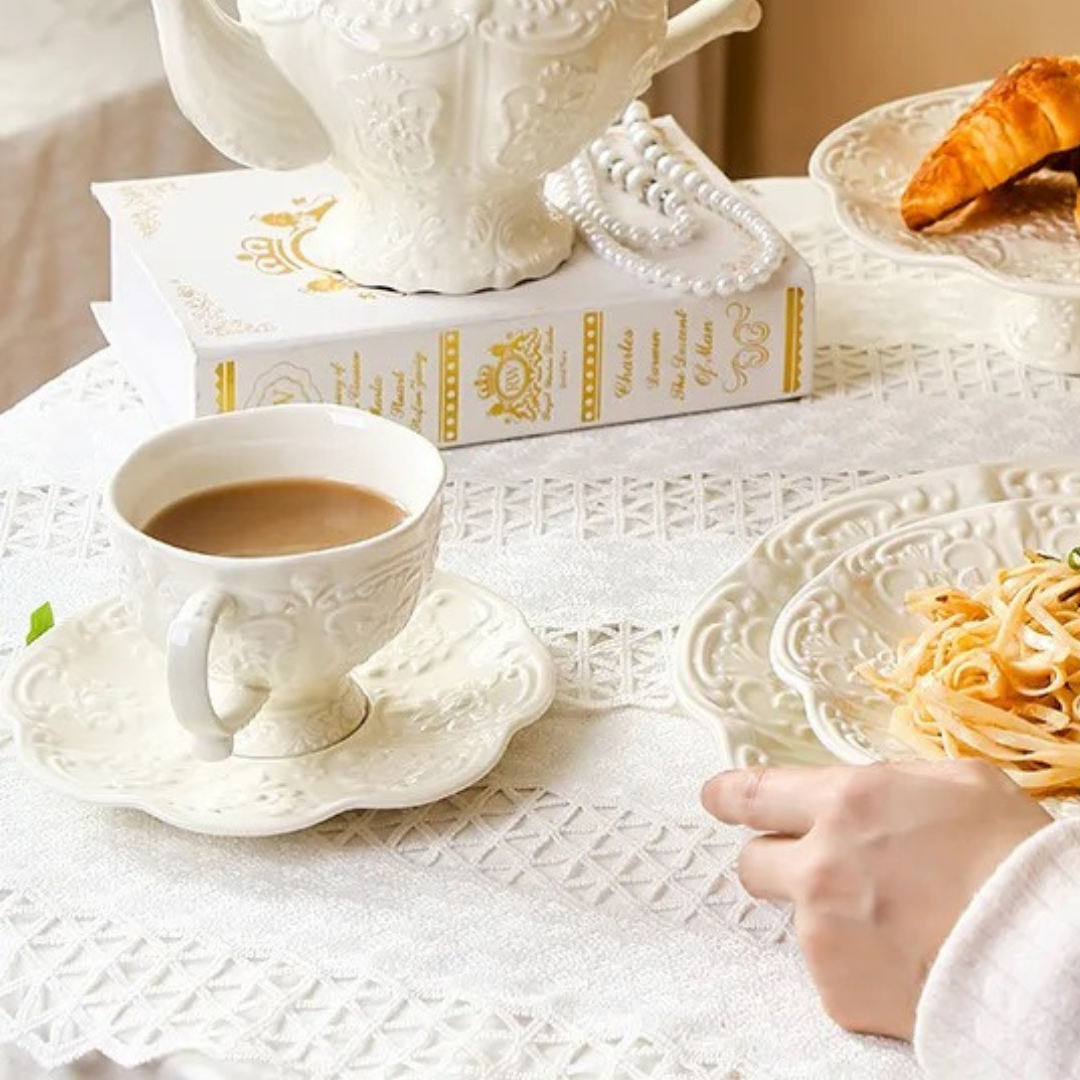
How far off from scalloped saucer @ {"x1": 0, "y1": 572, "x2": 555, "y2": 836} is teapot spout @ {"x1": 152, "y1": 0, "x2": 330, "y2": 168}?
0.97 ft

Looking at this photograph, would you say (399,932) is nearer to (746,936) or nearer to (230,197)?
(746,936)

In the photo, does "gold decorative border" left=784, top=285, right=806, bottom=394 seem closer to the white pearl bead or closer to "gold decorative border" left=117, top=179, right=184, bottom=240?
the white pearl bead

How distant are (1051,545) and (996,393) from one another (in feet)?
0.91

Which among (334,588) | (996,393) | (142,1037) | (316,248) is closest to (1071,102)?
(996,393)

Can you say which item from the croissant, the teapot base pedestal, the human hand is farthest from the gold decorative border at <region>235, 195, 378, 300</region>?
the human hand

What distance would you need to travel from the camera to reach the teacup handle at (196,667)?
0.80 meters

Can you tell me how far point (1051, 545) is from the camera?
99 cm

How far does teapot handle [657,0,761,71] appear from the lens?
1224 mm

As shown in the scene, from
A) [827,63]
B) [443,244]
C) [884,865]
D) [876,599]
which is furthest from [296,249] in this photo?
[827,63]

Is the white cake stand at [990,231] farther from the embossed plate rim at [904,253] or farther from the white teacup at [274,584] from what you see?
the white teacup at [274,584]

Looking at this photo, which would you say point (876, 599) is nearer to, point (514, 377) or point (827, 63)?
point (514, 377)

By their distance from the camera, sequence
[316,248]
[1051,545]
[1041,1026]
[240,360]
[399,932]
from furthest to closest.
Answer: [316,248] < [240,360] < [1051,545] < [399,932] < [1041,1026]

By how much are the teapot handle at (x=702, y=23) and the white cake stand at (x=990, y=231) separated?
0.10 meters

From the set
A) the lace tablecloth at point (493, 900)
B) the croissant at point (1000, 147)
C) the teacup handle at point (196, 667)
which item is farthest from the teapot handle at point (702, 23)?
the teacup handle at point (196, 667)
